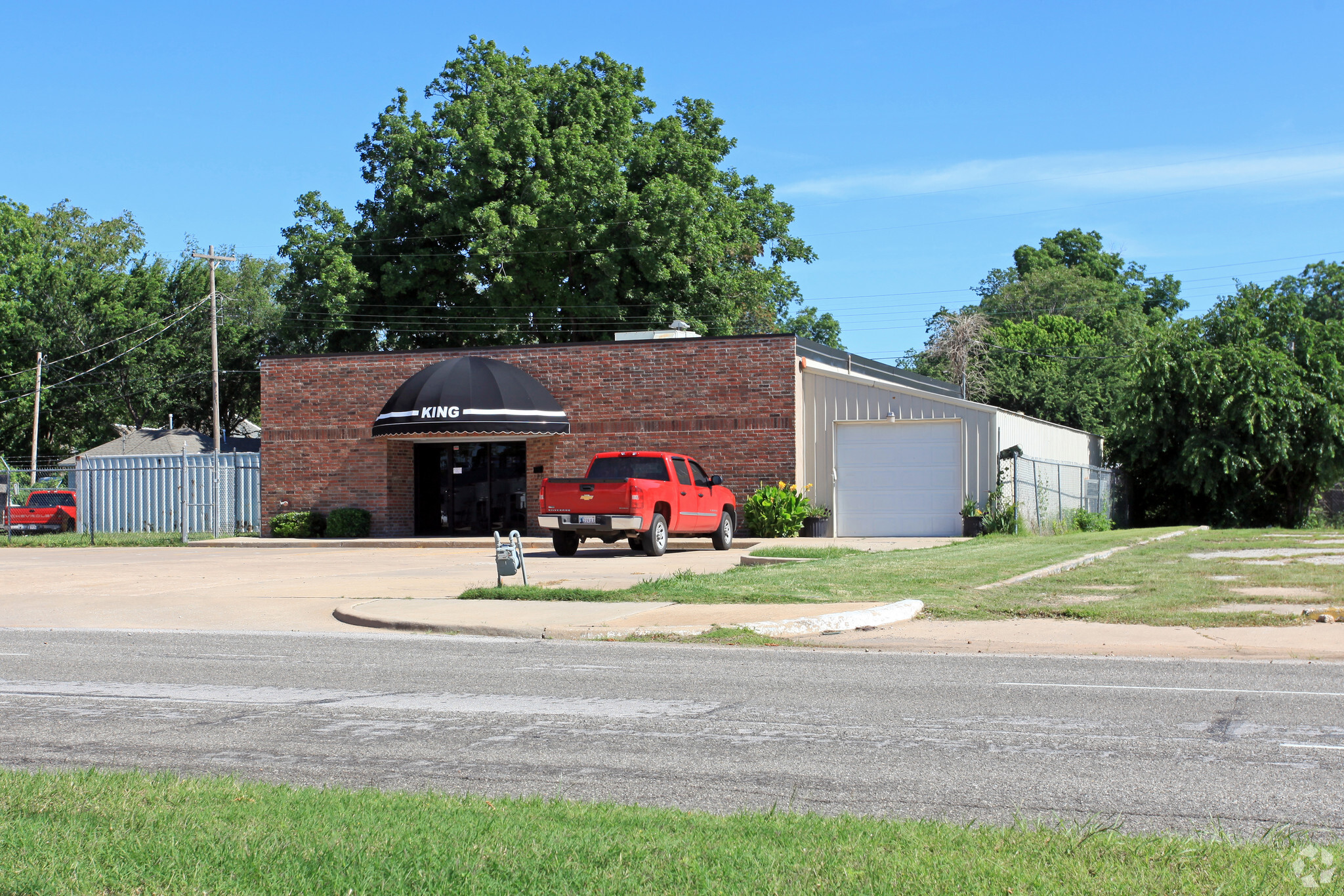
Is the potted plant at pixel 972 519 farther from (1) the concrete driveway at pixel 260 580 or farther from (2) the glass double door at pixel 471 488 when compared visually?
(2) the glass double door at pixel 471 488

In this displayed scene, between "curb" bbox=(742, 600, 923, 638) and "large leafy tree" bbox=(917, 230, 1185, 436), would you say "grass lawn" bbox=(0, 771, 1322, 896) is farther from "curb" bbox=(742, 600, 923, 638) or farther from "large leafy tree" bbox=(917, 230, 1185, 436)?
"large leafy tree" bbox=(917, 230, 1185, 436)

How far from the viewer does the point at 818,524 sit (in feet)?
96.9

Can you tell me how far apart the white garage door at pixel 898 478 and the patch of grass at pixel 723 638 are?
17517mm

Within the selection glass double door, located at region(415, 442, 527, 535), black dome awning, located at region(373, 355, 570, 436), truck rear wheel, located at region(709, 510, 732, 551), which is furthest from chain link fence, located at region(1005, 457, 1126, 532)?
glass double door, located at region(415, 442, 527, 535)

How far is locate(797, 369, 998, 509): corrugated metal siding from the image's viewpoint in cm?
2842

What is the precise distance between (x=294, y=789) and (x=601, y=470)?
18.2 metres

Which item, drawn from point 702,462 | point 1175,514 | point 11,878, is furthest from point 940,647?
point 1175,514

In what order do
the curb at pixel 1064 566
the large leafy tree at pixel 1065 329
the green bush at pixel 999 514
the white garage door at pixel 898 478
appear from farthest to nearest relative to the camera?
the large leafy tree at pixel 1065 329 → the white garage door at pixel 898 478 → the green bush at pixel 999 514 → the curb at pixel 1064 566

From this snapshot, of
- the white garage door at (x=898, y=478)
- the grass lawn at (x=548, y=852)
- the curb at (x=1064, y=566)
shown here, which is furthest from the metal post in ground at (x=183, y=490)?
the grass lawn at (x=548, y=852)

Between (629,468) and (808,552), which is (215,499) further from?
(808,552)

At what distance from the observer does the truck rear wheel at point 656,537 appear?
74.8ft

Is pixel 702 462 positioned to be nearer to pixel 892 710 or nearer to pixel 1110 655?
pixel 1110 655

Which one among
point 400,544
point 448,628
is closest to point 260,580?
point 448,628

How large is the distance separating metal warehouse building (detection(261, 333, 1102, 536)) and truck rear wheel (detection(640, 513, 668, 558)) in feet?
22.2
